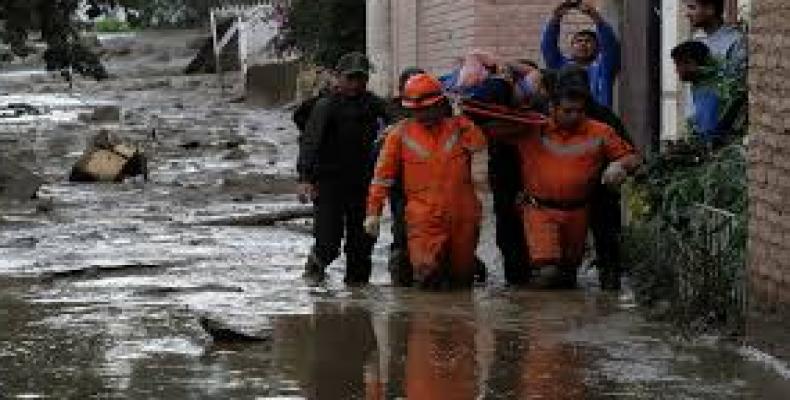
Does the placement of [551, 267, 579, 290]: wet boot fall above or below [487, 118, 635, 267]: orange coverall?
below

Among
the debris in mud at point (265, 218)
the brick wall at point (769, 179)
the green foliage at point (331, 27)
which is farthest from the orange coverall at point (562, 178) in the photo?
the green foliage at point (331, 27)

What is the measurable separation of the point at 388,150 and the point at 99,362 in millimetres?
3201

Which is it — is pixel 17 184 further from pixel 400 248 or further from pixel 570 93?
pixel 570 93

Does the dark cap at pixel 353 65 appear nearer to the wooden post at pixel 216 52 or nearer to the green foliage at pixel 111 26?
the wooden post at pixel 216 52

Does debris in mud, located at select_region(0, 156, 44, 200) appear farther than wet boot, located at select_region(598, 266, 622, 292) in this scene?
Yes

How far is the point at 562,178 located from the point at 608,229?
1.64 ft

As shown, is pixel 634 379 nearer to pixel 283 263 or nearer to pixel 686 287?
pixel 686 287

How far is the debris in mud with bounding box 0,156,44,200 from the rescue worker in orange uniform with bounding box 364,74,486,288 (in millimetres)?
9210

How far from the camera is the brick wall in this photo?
8109mm

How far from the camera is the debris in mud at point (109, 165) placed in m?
22.5

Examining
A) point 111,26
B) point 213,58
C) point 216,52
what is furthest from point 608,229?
point 111,26

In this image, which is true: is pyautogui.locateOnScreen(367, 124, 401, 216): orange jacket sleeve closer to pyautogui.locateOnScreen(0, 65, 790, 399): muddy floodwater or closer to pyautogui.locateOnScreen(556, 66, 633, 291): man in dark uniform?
pyautogui.locateOnScreen(0, 65, 790, 399): muddy floodwater

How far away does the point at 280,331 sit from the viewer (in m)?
9.43

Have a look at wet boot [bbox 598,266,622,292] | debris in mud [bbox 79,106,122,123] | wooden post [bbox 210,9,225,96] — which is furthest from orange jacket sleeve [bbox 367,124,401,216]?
wooden post [bbox 210,9,225,96]
